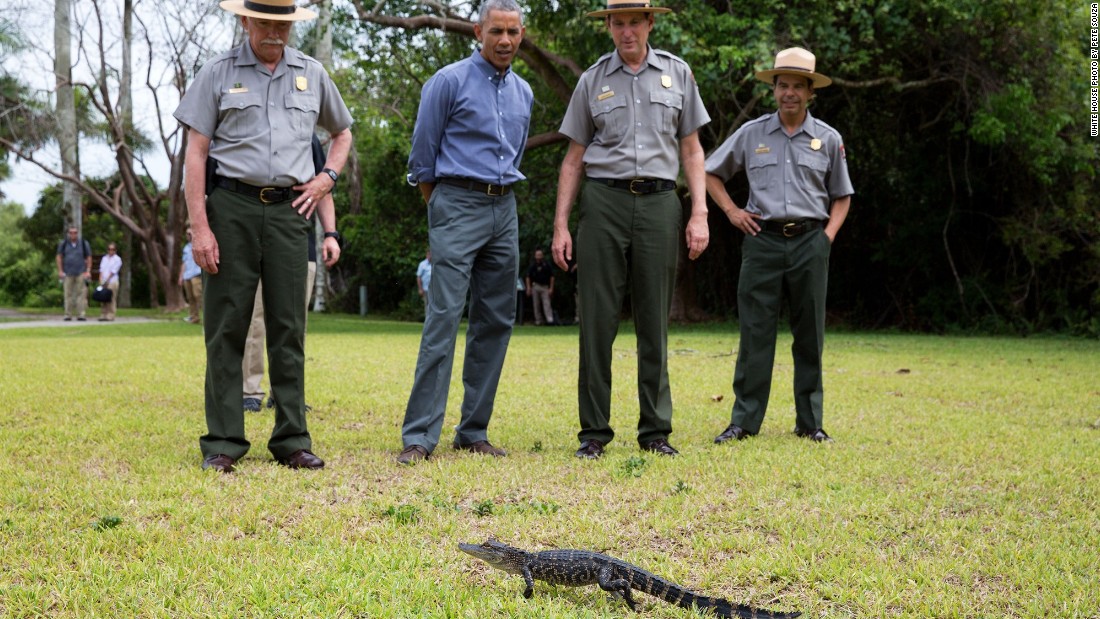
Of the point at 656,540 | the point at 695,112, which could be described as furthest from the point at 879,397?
the point at 656,540

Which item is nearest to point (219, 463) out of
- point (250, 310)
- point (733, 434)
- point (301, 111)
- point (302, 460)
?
point (302, 460)

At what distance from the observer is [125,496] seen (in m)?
4.32

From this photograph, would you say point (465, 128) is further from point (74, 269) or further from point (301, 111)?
point (74, 269)

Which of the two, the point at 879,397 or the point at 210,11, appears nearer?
the point at 879,397

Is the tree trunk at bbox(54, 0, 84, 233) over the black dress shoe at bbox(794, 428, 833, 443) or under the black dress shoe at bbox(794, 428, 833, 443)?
over

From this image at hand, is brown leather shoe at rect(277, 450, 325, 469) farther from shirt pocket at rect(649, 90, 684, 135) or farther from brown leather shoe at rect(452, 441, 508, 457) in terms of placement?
shirt pocket at rect(649, 90, 684, 135)

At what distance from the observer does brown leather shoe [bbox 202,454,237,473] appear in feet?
16.0

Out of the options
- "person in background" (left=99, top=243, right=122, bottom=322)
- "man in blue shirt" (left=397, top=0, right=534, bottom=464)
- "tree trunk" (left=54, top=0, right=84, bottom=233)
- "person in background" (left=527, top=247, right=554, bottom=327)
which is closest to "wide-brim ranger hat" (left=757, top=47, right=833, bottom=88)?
"man in blue shirt" (left=397, top=0, right=534, bottom=464)

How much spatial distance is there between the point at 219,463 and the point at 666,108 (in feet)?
9.83

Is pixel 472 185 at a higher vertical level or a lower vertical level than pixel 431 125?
lower

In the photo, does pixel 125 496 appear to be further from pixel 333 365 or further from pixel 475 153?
pixel 333 365

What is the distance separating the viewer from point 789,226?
618 cm

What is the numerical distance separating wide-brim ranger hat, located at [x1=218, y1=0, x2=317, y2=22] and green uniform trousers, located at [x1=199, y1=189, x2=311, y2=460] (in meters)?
0.88

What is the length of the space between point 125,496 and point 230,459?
725mm
